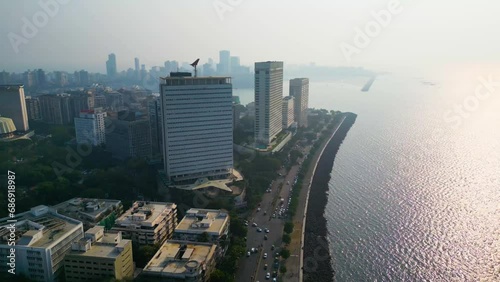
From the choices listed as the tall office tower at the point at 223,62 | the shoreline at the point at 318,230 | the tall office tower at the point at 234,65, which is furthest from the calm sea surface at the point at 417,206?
the tall office tower at the point at 234,65

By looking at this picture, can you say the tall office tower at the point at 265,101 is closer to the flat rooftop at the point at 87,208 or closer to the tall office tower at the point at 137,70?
the flat rooftop at the point at 87,208

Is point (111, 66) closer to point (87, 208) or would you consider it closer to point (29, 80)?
point (29, 80)

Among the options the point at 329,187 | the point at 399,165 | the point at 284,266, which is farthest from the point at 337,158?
the point at 284,266

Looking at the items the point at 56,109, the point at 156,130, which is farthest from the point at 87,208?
the point at 56,109

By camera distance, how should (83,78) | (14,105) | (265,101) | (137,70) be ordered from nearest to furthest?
(265,101)
(14,105)
(83,78)
(137,70)

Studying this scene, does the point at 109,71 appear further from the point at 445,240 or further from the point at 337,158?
the point at 445,240

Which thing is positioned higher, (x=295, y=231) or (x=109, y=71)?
(x=109, y=71)
